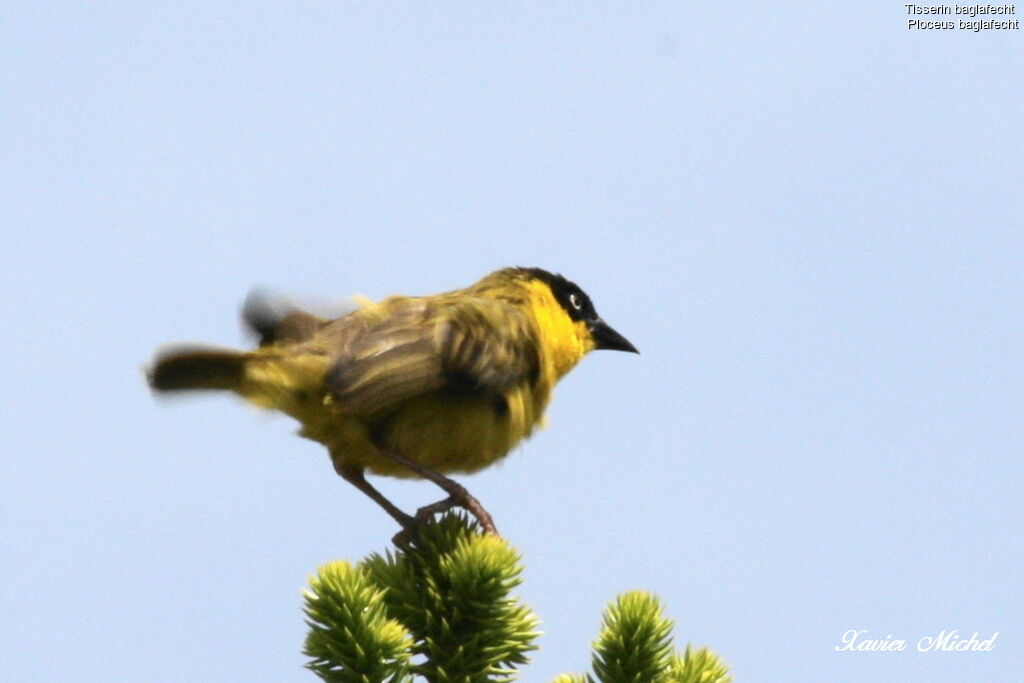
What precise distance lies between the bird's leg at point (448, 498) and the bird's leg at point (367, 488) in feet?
0.90

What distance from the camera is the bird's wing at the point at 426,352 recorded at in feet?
16.9

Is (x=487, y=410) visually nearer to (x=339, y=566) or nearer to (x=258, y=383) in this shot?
(x=258, y=383)

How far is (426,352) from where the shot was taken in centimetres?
540

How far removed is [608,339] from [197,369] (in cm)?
271

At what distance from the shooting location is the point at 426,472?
5.45 meters

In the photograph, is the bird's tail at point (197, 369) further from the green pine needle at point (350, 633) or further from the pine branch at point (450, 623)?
the green pine needle at point (350, 633)

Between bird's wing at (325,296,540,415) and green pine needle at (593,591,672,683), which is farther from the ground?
bird's wing at (325,296,540,415)

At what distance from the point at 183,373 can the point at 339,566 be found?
224 cm

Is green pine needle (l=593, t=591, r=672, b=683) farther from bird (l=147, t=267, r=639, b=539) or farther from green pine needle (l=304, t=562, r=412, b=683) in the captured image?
bird (l=147, t=267, r=639, b=539)

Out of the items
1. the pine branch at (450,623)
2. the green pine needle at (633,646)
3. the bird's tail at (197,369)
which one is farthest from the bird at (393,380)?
the green pine needle at (633,646)

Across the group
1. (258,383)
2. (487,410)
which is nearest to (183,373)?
(258,383)

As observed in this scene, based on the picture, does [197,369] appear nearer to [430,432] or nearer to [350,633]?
[430,432]

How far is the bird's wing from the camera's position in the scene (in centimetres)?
515

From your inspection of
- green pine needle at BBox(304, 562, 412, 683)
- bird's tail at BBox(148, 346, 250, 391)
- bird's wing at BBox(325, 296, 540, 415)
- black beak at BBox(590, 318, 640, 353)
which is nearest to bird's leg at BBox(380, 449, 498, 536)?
bird's wing at BBox(325, 296, 540, 415)
